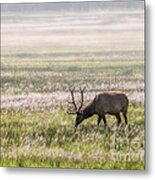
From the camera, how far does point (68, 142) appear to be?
315 cm

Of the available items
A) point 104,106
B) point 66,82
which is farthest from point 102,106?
point 66,82

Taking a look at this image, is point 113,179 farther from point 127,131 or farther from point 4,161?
point 4,161

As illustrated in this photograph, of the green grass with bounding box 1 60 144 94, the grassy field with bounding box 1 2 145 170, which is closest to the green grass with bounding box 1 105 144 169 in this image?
the grassy field with bounding box 1 2 145 170

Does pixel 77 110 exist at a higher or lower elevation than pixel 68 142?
higher

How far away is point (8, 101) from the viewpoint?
3.21 metres

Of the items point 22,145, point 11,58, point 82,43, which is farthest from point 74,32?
point 22,145

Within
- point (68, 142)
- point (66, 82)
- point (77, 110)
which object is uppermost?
point (66, 82)

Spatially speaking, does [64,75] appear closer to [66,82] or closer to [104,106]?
[66,82]

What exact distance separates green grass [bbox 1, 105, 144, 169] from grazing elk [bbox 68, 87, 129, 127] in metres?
0.02

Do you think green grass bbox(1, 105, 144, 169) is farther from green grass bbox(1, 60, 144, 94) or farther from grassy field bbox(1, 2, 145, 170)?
green grass bbox(1, 60, 144, 94)

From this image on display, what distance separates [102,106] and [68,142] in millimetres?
195

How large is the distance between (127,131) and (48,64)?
411 millimetres

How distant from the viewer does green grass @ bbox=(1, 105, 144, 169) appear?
3107mm

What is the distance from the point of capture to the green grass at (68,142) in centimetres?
311
